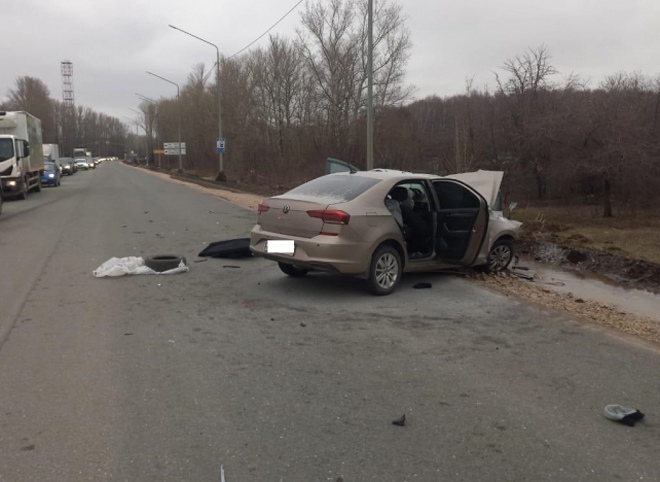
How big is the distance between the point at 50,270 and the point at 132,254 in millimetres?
1652

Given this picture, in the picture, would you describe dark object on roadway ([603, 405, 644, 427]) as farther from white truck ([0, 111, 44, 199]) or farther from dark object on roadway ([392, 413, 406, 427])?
white truck ([0, 111, 44, 199])

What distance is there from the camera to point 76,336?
226 inches

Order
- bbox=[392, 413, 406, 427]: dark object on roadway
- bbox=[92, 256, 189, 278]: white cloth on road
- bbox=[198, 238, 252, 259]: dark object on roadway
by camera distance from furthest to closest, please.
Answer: bbox=[198, 238, 252, 259]: dark object on roadway
bbox=[92, 256, 189, 278]: white cloth on road
bbox=[392, 413, 406, 427]: dark object on roadway

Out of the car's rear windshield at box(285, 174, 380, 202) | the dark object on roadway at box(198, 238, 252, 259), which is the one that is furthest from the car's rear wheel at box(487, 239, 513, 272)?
the dark object on roadway at box(198, 238, 252, 259)

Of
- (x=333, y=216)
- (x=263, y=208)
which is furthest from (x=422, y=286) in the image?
(x=263, y=208)

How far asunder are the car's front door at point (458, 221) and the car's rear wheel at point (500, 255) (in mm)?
947

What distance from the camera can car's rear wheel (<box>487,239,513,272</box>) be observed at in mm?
9352

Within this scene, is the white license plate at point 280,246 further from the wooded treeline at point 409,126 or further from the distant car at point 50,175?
the distant car at point 50,175

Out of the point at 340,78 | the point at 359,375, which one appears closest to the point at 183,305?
the point at 359,375

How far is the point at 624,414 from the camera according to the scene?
4059 mm

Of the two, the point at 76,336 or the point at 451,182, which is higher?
the point at 451,182

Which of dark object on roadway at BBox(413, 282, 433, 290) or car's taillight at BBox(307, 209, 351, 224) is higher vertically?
car's taillight at BBox(307, 209, 351, 224)

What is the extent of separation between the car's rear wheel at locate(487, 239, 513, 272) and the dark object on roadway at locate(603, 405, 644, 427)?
520 centimetres

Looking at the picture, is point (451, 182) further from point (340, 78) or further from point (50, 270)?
point (340, 78)
